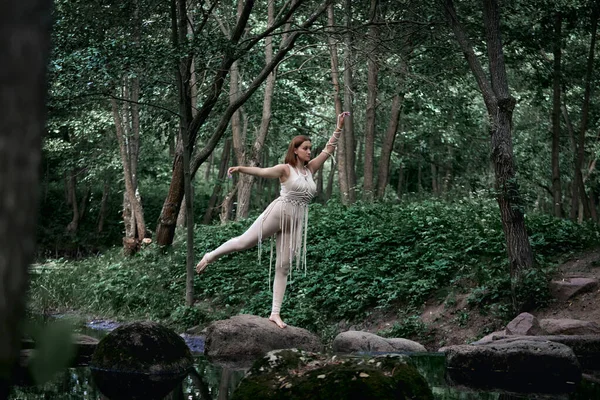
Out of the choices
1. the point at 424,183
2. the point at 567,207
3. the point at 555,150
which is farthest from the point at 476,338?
the point at 424,183

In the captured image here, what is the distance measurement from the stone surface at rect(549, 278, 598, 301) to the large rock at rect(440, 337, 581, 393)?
3.11 m

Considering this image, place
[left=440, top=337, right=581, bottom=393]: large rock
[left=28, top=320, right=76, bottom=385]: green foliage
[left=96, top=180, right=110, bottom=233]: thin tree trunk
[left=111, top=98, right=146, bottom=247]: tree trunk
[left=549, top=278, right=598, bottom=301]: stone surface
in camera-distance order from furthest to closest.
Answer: [left=96, top=180, right=110, bottom=233]: thin tree trunk
[left=111, top=98, right=146, bottom=247]: tree trunk
[left=549, top=278, right=598, bottom=301]: stone surface
[left=440, top=337, right=581, bottom=393]: large rock
[left=28, top=320, right=76, bottom=385]: green foliage

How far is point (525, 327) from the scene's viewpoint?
32.7 ft

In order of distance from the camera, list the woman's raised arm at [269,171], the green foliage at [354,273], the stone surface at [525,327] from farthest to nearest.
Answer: the green foliage at [354,273], the stone surface at [525,327], the woman's raised arm at [269,171]

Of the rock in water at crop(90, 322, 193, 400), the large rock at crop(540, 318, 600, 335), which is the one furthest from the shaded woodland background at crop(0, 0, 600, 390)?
the rock in water at crop(90, 322, 193, 400)

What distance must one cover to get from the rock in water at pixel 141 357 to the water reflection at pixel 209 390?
217 millimetres

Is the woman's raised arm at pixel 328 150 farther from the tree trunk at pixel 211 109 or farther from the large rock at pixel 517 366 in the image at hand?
the tree trunk at pixel 211 109

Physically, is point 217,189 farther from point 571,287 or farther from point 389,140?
point 571,287

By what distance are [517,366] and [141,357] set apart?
421 cm

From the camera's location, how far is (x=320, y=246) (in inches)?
631

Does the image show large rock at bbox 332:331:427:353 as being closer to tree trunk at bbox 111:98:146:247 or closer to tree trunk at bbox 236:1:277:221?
tree trunk at bbox 236:1:277:221

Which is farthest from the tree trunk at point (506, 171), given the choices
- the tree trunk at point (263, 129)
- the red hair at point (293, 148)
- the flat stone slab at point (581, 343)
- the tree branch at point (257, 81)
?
the tree trunk at point (263, 129)

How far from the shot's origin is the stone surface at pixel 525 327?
9.92 meters

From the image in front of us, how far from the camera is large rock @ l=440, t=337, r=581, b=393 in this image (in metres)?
7.99
